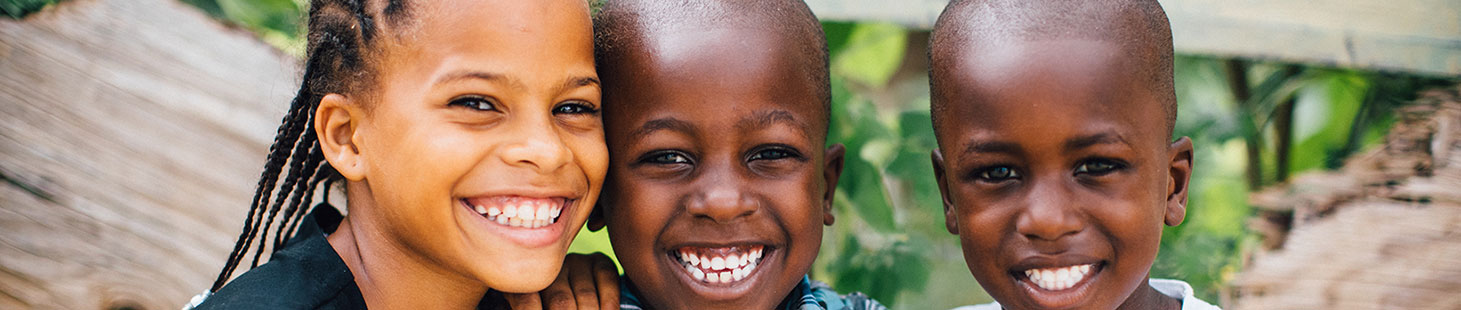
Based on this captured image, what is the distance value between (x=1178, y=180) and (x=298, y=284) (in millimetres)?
1749

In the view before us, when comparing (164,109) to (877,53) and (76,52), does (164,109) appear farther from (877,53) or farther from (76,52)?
(877,53)

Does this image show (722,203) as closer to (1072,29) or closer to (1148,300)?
(1072,29)

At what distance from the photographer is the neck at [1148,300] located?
2525mm

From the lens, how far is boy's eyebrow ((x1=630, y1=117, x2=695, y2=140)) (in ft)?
7.55

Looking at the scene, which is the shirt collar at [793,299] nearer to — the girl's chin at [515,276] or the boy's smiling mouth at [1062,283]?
the girl's chin at [515,276]

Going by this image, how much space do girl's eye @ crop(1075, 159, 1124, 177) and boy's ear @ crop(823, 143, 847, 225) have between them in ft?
1.87

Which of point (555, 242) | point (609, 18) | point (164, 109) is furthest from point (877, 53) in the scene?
point (164, 109)

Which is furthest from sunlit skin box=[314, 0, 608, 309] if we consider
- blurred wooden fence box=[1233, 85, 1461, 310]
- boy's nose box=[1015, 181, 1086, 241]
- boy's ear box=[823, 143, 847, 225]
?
blurred wooden fence box=[1233, 85, 1461, 310]

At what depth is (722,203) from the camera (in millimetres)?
2232

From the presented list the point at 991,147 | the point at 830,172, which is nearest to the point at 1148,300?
the point at 991,147

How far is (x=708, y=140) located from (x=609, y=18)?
394mm

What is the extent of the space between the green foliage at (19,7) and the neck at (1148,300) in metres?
2.59

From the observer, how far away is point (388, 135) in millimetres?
2139

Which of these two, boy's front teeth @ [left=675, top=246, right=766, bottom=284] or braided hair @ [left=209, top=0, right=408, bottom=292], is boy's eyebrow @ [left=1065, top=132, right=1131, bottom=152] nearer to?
boy's front teeth @ [left=675, top=246, right=766, bottom=284]
